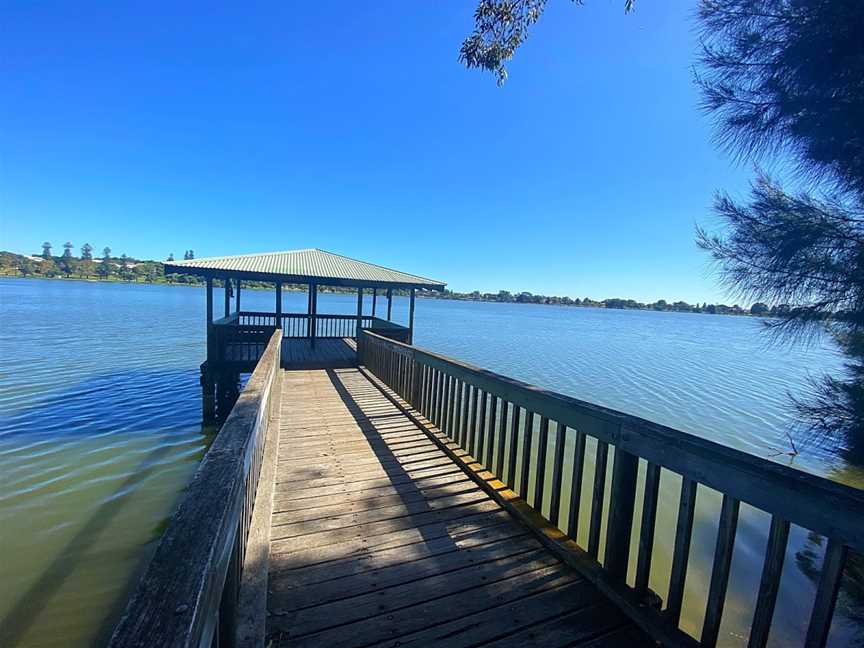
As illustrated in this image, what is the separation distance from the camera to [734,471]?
167cm

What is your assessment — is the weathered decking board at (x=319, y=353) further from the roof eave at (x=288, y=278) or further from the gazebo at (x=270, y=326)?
the roof eave at (x=288, y=278)

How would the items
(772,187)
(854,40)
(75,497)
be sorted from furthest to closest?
(75,497)
(772,187)
(854,40)

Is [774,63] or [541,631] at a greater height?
[774,63]

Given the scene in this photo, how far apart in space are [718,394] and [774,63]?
45.5 feet

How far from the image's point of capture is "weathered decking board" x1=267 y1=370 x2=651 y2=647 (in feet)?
6.24

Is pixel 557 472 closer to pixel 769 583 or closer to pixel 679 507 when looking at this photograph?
pixel 679 507

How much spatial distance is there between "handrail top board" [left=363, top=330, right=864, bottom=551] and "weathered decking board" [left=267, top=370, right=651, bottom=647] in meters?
Answer: 0.85

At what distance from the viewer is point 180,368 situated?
603 inches

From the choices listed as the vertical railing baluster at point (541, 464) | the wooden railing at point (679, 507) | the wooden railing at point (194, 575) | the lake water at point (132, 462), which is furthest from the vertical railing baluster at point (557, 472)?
the lake water at point (132, 462)

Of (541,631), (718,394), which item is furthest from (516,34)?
(718,394)

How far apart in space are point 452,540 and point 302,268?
1079 cm

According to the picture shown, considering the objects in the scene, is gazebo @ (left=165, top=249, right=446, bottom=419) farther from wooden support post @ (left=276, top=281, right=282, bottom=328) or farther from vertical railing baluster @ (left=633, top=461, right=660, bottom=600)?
vertical railing baluster @ (left=633, top=461, right=660, bottom=600)

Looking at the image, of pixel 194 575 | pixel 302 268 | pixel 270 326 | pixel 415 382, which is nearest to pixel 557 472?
pixel 194 575

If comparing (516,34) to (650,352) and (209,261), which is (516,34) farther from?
(650,352)
